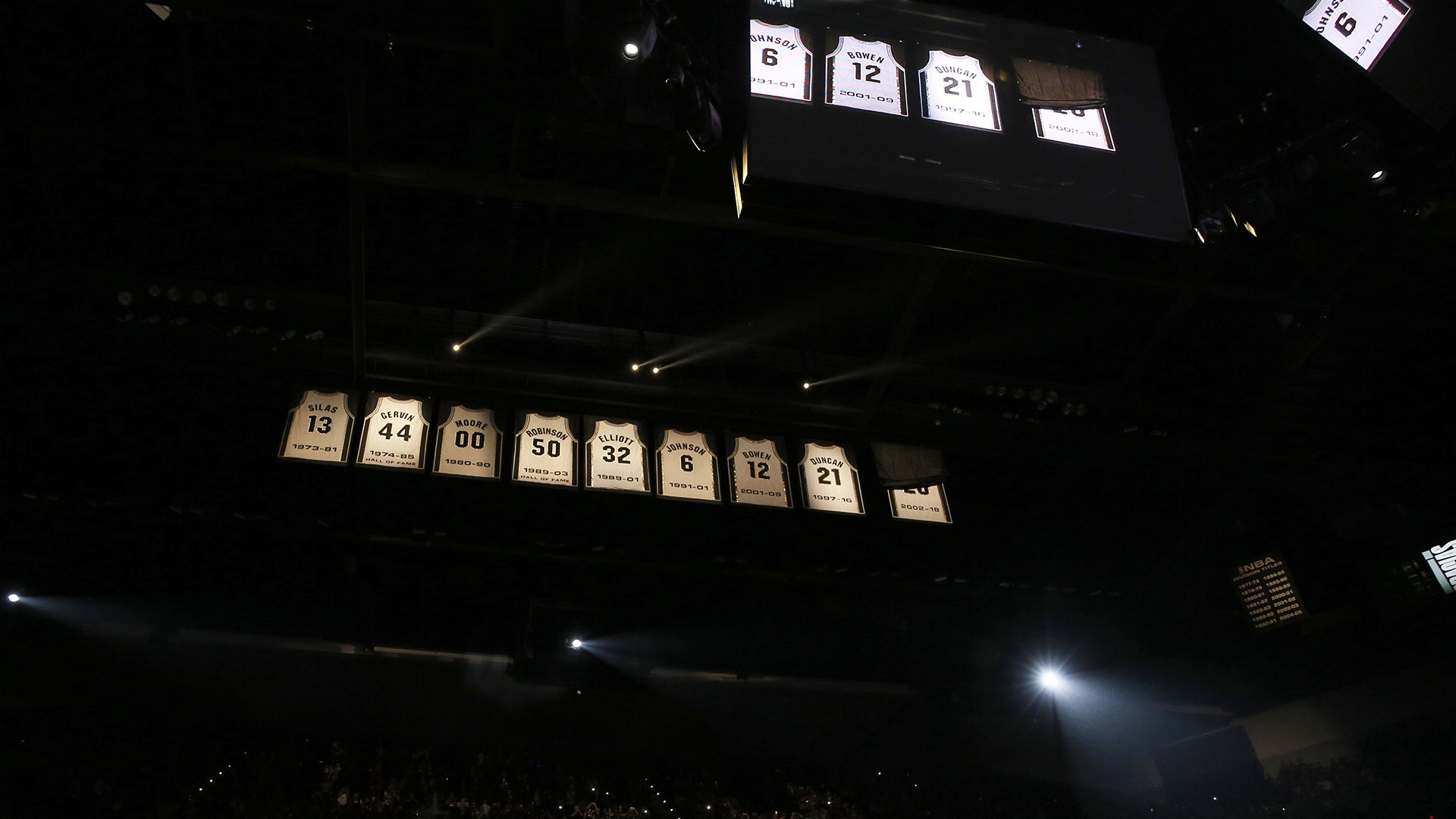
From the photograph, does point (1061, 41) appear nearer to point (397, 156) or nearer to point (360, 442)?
point (397, 156)

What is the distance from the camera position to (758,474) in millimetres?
7004

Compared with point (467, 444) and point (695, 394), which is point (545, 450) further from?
point (695, 394)

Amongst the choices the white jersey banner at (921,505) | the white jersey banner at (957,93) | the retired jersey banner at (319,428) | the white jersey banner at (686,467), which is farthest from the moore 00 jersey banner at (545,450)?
the white jersey banner at (957,93)

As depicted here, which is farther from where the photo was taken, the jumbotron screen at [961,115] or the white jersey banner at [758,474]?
the white jersey banner at [758,474]

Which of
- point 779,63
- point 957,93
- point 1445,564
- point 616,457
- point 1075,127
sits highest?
point 779,63

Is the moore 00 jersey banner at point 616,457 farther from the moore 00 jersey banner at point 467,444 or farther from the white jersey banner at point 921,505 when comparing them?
the white jersey banner at point 921,505

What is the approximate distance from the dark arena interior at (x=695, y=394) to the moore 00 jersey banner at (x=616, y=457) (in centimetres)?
4

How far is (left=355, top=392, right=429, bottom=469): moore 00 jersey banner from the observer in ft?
20.7

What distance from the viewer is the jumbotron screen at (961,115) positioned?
17.0ft

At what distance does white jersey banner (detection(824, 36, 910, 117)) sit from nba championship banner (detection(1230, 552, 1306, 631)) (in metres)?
5.71

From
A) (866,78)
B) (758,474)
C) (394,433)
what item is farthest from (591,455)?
(866,78)

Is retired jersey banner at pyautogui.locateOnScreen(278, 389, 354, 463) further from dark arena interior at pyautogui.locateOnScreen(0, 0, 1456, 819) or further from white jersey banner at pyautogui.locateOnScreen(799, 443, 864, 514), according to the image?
white jersey banner at pyautogui.locateOnScreen(799, 443, 864, 514)

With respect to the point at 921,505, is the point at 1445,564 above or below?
below

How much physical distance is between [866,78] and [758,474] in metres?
2.97
